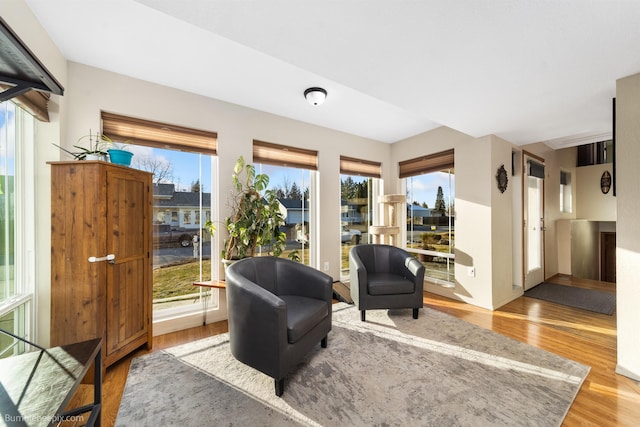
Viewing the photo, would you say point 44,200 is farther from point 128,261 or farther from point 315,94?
point 315,94

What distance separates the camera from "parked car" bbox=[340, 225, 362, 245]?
412cm

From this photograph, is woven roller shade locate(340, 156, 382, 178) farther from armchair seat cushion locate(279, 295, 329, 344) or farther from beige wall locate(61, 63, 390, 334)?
armchair seat cushion locate(279, 295, 329, 344)

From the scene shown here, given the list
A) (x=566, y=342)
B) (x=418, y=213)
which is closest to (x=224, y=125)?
(x=418, y=213)

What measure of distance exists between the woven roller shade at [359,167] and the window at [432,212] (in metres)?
0.45

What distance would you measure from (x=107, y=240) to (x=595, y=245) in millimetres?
8510

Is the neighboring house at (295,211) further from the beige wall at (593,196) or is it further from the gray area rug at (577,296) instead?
the beige wall at (593,196)

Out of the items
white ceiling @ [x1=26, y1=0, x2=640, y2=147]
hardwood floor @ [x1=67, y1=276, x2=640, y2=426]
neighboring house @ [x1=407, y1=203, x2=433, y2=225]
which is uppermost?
white ceiling @ [x1=26, y1=0, x2=640, y2=147]

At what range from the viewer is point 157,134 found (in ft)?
8.34

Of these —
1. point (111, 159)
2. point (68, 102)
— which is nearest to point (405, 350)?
point (111, 159)

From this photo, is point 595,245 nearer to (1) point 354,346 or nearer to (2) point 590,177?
(2) point 590,177

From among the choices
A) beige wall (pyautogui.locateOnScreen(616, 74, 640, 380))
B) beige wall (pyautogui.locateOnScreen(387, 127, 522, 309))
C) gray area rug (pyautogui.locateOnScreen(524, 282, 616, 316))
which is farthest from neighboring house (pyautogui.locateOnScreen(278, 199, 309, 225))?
gray area rug (pyautogui.locateOnScreen(524, 282, 616, 316))

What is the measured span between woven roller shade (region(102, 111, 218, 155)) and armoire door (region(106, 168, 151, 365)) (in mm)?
507

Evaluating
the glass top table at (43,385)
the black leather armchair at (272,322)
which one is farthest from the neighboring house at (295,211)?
the glass top table at (43,385)

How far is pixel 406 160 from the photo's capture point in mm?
4301
